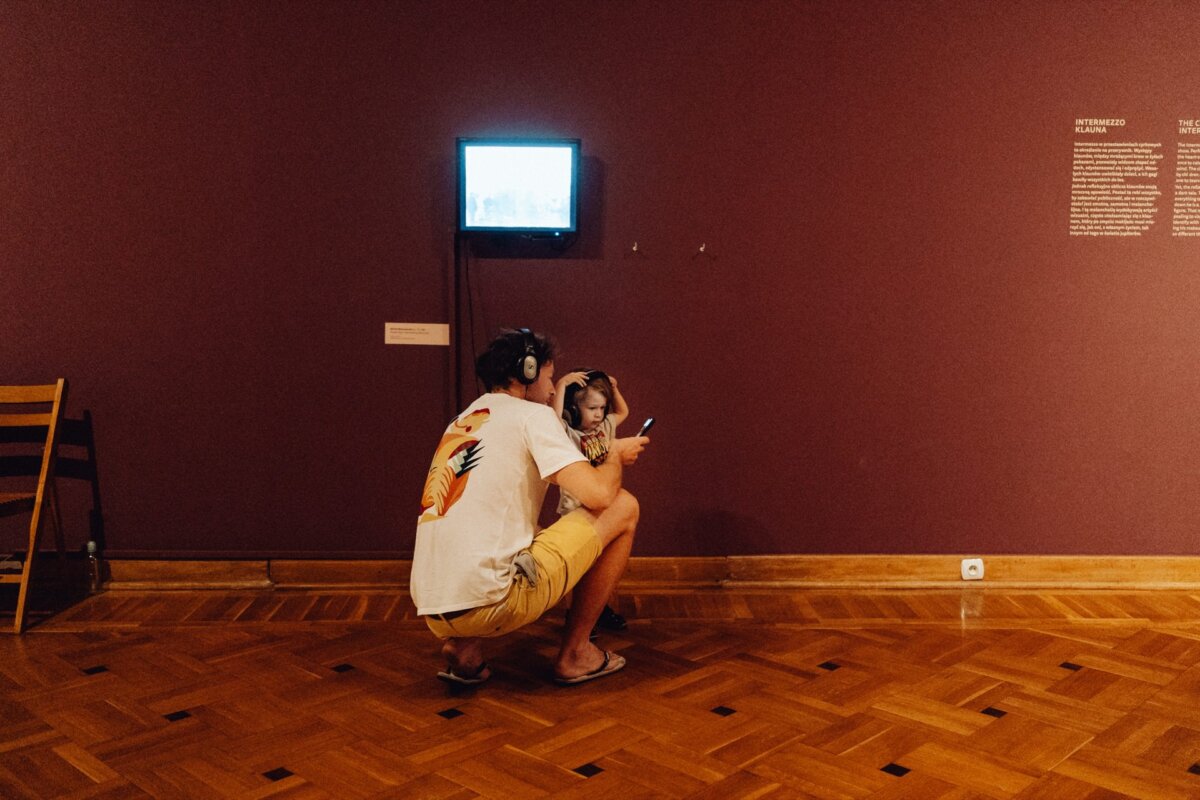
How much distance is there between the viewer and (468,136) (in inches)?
143

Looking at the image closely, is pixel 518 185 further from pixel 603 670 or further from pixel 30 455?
pixel 30 455

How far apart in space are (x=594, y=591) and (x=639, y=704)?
35 cm

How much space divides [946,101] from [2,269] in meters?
3.69

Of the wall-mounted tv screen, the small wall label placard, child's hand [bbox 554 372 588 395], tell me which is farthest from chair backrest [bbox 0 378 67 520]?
child's hand [bbox 554 372 588 395]

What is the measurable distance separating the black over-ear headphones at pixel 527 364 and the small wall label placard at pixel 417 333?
106 cm

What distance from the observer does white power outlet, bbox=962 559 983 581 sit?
148 inches

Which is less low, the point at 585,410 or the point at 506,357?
the point at 506,357

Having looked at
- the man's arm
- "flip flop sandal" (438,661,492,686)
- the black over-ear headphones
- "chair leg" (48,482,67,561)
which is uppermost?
the black over-ear headphones

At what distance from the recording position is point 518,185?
3.58 m

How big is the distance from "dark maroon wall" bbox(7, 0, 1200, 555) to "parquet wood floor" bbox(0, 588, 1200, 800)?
46 cm

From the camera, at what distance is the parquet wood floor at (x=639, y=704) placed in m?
2.20

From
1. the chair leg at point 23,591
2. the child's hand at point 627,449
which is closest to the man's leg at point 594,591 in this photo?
the child's hand at point 627,449

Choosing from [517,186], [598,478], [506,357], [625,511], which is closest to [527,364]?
[506,357]

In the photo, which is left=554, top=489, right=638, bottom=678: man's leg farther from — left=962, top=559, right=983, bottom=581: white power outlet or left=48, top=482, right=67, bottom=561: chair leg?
left=48, top=482, right=67, bottom=561: chair leg
